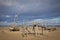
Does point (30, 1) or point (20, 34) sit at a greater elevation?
point (30, 1)

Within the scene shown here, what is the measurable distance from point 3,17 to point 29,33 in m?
0.71

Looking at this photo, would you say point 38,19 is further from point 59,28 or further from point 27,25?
point 59,28

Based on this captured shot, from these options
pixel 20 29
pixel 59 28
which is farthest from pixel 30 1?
pixel 59 28

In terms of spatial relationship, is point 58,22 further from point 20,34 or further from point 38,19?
point 20,34

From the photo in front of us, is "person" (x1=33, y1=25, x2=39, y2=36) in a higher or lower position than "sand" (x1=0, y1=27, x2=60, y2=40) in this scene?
higher

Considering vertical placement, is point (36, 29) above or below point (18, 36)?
above

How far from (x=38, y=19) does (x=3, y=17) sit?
0.82m

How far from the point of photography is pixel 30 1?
370 cm

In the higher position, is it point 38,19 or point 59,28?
point 38,19

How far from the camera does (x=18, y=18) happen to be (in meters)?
3.67

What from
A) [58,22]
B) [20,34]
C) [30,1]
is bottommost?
[20,34]

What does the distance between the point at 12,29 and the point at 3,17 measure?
347 mm

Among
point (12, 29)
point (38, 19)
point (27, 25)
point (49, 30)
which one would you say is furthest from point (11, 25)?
point (49, 30)

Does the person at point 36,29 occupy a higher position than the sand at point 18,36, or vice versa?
the person at point 36,29
